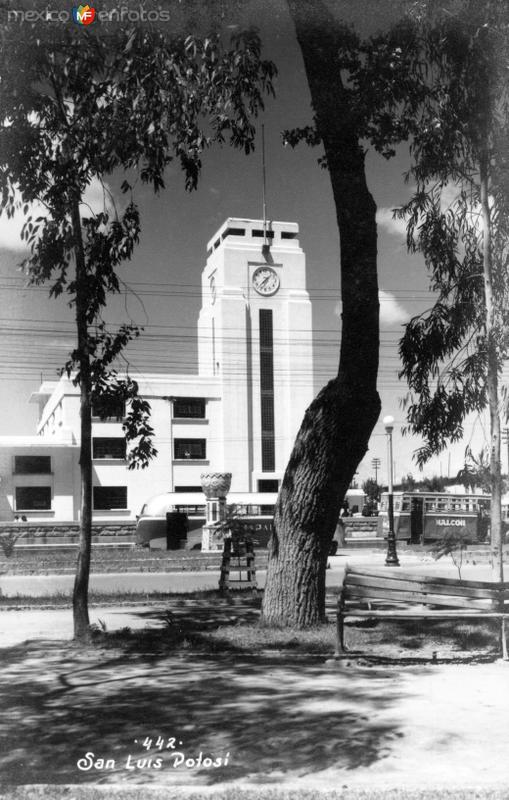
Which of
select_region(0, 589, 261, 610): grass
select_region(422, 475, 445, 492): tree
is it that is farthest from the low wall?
select_region(422, 475, 445, 492): tree

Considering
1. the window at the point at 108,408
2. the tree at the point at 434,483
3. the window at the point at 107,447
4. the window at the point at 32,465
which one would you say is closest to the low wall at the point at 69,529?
the window at the point at 32,465

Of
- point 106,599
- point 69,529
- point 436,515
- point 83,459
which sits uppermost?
point 83,459

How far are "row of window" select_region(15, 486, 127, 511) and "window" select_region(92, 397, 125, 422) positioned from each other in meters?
44.1

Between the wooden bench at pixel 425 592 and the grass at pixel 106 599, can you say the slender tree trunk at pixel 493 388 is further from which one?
the grass at pixel 106 599

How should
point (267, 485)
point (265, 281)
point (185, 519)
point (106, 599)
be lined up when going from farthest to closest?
point (267, 485), point (265, 281), point (185, 519), point (106, 599)

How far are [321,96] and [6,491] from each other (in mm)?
47292

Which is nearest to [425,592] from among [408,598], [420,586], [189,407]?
[420,586]

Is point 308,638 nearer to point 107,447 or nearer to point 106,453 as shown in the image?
point 106,453

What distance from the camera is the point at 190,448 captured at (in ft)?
188

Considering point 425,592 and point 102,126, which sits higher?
point 102,126

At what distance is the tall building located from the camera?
52906 millimetres

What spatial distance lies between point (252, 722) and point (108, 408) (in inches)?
183

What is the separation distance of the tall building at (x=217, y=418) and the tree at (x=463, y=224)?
39807mm

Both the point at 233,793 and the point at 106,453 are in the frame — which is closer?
the point at 233,793
